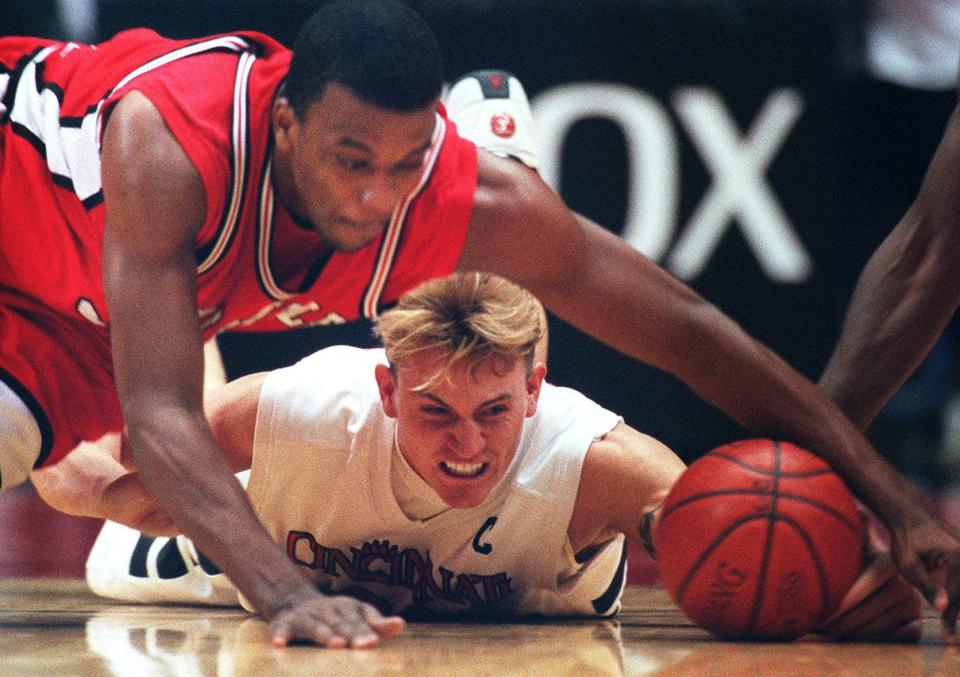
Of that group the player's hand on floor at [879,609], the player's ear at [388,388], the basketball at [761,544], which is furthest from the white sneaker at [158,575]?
the player's hand on floor at [879,609]

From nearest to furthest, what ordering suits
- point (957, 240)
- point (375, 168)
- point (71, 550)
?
point (375, 168), point (957, 240), point (71, 550)

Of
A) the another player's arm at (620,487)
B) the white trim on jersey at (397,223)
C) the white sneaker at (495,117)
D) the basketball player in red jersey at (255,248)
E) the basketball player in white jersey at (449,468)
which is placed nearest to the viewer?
the basketball player in red jersey at (255,248)

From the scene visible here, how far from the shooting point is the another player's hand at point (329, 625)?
2.65 meters

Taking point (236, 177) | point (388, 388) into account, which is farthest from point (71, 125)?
point (388, 388)

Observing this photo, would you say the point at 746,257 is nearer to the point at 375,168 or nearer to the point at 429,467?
the point at 429,467

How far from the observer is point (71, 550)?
18.1 feet

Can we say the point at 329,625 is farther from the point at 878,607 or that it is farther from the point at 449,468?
the point at 878,607

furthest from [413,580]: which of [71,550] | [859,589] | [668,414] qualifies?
[668,414]

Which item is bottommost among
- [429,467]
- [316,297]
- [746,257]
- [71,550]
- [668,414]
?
Answer: [71,550]

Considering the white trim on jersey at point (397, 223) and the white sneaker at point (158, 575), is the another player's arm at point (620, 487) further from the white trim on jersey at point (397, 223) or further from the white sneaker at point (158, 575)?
the white sneaker at point (158, 575)

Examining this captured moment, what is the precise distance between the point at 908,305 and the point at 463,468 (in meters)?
1.11

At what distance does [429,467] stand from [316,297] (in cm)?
43

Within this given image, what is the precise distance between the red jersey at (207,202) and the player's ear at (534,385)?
1.02 ft

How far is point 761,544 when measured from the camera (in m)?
2.80
